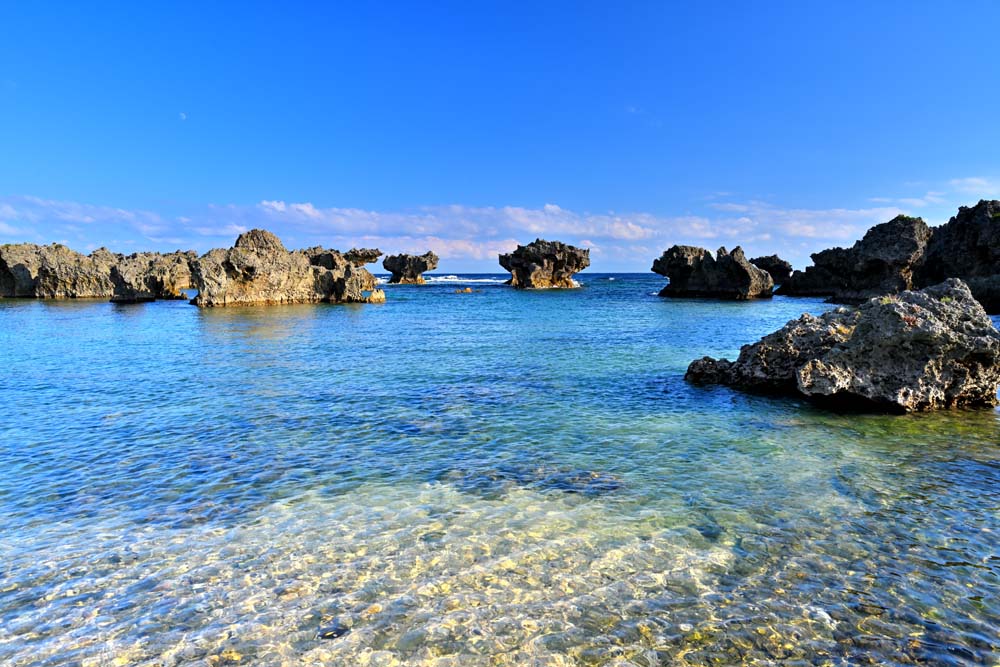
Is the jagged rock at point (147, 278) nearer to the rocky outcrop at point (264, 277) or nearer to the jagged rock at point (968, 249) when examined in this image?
the rocky outcrop at point (264, 277)

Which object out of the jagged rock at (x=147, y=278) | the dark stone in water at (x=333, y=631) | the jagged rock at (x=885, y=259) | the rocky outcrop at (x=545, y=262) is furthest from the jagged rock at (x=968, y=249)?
the jagged rock at (x=147, y=278)

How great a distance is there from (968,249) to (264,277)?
67.9 metres

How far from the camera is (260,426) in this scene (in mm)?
11781

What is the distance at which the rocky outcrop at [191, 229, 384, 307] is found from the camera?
53281 millimetres

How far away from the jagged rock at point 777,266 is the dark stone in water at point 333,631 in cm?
10475

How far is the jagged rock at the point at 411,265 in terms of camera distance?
477 feet

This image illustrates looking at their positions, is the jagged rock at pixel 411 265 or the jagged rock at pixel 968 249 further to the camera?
the jagged rock at pixel 411 265

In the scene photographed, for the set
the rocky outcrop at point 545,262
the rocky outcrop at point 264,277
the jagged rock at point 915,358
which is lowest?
the jagged rock at point 915,358

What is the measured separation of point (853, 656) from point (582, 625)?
7.11 ft

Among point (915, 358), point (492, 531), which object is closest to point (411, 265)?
point (915, 358)

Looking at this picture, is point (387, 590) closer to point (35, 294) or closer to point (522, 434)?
point (522, 434)

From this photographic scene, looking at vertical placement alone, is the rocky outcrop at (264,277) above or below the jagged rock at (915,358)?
A: above

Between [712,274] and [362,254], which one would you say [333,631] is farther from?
[362,254]

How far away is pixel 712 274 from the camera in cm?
8031
